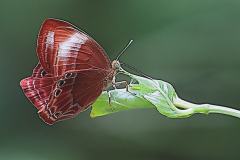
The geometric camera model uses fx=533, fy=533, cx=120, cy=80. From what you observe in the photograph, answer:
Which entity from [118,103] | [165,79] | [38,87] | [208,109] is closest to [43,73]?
[38,87]

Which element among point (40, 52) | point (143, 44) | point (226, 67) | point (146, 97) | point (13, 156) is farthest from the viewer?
point (143, 44)

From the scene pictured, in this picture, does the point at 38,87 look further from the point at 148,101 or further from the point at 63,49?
the point at 148,101

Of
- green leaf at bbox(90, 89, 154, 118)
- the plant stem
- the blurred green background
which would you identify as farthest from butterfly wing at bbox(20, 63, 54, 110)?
the blurred green background

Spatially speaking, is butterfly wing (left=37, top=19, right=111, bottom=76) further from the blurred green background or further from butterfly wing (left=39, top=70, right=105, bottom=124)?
the blurred green background

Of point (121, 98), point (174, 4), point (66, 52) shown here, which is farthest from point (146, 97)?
point (174, 4)

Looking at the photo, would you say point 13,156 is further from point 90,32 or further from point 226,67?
point 226,67

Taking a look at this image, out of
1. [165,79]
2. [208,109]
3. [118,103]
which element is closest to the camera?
[208,109]

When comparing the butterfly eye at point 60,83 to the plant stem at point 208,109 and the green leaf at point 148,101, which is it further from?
the plant stem at point 208,109
